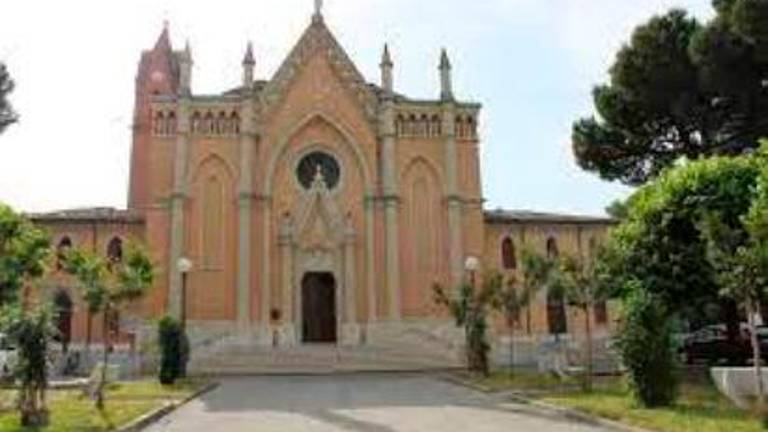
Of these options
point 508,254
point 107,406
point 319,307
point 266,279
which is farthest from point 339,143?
point 107,406

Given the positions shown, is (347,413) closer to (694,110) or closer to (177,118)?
(694,110)

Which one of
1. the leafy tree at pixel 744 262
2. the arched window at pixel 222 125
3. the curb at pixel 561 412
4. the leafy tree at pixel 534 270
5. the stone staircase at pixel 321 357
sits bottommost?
the curb at pixel 561 412

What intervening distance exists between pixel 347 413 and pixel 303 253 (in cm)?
2735

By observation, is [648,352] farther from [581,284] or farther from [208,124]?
[208,124]

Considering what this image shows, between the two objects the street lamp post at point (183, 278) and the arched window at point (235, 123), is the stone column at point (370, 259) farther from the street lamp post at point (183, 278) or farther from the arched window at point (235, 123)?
the street lamp post at point (183, 278)

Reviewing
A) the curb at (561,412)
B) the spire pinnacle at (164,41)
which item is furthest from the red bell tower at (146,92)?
the curb at (561,412)

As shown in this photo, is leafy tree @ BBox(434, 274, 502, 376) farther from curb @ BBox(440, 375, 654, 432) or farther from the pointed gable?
the pointed gable

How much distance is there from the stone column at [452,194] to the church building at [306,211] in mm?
71

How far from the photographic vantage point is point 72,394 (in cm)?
2562

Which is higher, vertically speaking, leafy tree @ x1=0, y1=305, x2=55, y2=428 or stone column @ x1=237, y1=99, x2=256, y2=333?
stone column @ x1=237, y1=99, x2=256, y2=333

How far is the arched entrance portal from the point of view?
157ft

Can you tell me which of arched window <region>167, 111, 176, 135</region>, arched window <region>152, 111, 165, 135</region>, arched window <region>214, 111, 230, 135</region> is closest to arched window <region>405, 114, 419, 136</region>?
arched window <region>214, 111, 230, 135</region>

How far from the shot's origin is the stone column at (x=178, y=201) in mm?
46156

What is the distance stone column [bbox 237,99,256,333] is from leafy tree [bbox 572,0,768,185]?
16.5m
